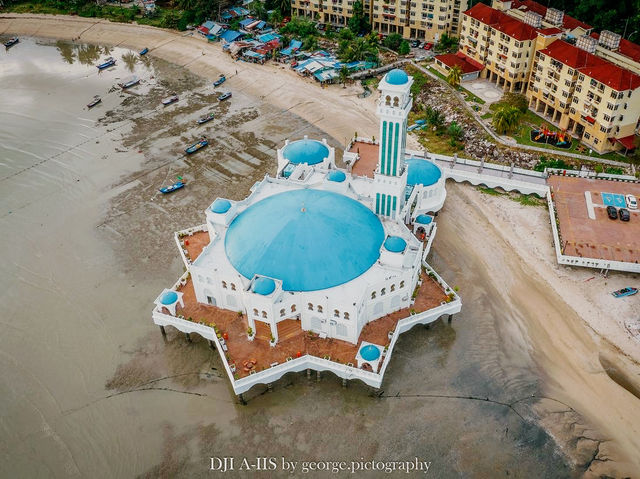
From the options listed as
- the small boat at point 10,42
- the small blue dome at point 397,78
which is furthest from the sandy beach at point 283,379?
the small boat at point 10,42

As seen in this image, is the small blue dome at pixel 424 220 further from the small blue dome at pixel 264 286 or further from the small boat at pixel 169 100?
the small boat at pixel 169 100

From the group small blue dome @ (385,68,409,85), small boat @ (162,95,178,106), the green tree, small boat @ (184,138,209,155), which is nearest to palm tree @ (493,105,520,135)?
the green tree

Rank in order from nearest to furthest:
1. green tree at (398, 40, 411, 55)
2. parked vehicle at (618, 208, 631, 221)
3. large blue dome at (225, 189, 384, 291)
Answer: large blue dome at (225, 189, 384, 291), parked vehicle at (618, 208, 631, 221), green tree at (398, 40, 411, 55)

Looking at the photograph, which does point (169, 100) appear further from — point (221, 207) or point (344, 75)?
point (221, 207)

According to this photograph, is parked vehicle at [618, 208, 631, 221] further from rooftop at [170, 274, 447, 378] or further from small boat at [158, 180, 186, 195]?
small boat at [158, 180, 186, 195]

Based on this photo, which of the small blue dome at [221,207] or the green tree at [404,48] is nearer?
the small blue dome at [221,207]

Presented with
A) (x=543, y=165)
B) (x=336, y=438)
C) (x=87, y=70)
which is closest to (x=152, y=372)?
(x=336, y=438)
